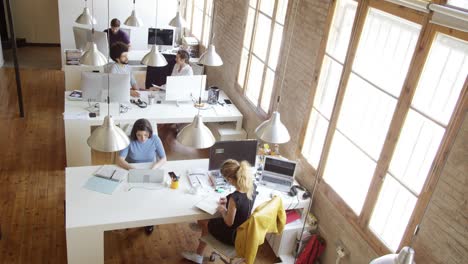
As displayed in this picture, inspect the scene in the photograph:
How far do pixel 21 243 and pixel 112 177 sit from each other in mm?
1204

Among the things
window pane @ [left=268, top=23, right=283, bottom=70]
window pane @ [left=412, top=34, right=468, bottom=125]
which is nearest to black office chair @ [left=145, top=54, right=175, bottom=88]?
window pane @ [left=268, top=23, right=283, bottom=70]

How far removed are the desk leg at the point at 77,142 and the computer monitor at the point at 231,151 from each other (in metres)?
1.96

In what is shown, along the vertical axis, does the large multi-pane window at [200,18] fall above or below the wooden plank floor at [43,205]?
above

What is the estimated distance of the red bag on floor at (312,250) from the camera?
4.28 metres

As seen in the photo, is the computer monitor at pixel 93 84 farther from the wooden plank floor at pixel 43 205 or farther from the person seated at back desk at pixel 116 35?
the person seated at back desk at pixel 116 35

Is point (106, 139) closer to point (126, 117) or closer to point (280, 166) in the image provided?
point (280, 166)

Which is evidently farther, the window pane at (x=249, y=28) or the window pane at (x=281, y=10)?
the window pane at (x=249, y=28)

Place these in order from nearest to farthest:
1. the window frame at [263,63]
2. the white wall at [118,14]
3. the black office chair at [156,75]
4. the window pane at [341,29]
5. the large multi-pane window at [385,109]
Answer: the large multi-pane window at [385,109] < the window pane at [341,29] < the window frame at [263,63] < the black office chair at [156,75] < the white wall at [118,14]

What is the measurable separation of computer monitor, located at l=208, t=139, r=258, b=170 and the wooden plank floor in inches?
38.9

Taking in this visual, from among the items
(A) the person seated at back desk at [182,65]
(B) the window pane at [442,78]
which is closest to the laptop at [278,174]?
(B) the window pane at [442,78]

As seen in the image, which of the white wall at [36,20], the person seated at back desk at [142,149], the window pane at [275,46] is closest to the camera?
the person seated at back desk at [142,149]

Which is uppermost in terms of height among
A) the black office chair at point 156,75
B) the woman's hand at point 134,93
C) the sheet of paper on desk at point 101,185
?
the black office chair at point 156,75

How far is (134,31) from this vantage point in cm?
941

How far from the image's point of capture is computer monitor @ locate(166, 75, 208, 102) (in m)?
5.83
